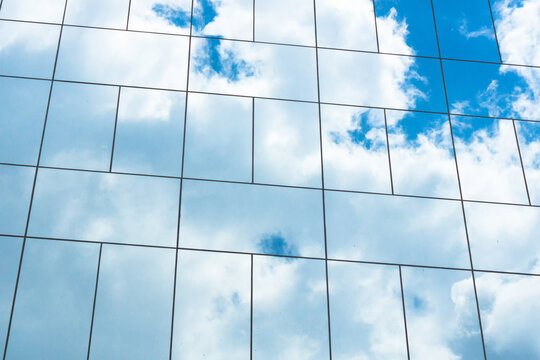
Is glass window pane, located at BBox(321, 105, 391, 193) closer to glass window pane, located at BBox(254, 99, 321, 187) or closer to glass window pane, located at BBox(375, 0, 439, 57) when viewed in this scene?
glass window pane, located at BBox(254, 99, 321, 187)

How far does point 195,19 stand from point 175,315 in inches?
276

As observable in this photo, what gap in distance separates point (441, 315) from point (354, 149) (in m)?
3.99

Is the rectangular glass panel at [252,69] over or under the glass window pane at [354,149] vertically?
over

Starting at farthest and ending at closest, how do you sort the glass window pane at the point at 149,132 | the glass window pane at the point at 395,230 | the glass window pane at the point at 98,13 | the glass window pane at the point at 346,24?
the glass window pane at the point at 346,24 → the glass window pane at the point at 98,13 → the glass window pane at the point at 149,132 → the glass window pane at the point at 395,230

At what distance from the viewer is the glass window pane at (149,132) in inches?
505

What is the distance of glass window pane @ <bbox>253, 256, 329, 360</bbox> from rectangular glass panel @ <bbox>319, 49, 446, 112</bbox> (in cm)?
416

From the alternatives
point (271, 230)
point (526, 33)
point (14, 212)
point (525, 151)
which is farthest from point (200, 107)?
point (526, 33)

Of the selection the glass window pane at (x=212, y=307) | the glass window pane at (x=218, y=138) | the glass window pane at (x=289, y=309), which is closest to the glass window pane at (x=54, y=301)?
the glass window pane at (x=212, y=307)

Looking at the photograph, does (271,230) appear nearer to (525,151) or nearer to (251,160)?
(251,160)

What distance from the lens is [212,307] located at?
1179cm

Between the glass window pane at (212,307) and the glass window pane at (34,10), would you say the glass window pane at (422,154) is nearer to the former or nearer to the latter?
the glass window pane at (212,307)

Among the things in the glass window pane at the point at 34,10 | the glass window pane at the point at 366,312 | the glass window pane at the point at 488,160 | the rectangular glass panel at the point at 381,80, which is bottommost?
the glass window pane at the point at 366,312

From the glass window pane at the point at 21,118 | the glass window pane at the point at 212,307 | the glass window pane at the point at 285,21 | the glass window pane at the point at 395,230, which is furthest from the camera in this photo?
the glass window pane at the point at 285,21

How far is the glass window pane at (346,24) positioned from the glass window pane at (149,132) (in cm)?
397
